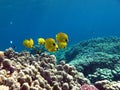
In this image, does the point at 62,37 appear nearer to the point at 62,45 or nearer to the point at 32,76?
the point at 62,45

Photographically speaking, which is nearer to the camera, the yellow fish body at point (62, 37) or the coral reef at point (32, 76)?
the coral reef at point (32, 76)

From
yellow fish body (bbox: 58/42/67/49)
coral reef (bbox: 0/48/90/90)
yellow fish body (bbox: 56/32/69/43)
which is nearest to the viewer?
coral reef (bbox: 0/48/90/90)

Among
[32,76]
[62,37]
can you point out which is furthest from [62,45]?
[32,76]

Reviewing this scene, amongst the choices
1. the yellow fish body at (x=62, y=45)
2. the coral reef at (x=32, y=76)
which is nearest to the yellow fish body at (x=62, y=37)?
the yellow fish body at (x=62, y=45)

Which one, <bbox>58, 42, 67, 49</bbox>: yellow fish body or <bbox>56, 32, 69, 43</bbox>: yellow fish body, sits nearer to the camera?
<bbox>58, 42, 67, 49</bbox>: yellow fish body

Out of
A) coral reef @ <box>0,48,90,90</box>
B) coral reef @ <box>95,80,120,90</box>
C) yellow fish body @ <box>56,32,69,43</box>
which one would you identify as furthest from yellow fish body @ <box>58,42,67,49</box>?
coral reef @ <box>95,80,120,90</box>

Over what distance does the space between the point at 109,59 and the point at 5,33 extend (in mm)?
121588

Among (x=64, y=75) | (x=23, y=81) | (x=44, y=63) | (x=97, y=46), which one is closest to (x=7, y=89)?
(x=23, y=81)

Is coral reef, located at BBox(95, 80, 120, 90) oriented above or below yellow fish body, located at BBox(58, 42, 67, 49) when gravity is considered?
below

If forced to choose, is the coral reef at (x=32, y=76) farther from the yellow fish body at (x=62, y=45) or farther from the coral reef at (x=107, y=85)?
the yellow fish body at (x=62, y=45)

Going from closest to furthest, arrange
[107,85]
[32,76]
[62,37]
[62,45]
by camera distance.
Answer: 1. [32,76]
2. [62,45]
3. [62,37]
4. [107,85]

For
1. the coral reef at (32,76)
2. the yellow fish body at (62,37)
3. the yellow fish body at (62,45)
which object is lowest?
the coral reef at (32,76)

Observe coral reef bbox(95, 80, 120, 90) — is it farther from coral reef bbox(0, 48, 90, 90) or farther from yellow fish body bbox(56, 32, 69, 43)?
yellow fish body bbox(56, 32, 69, 43)

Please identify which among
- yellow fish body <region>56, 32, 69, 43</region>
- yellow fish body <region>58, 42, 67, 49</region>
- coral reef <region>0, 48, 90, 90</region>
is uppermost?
yellow fish body <region>56, 32, 69, 43</region>
